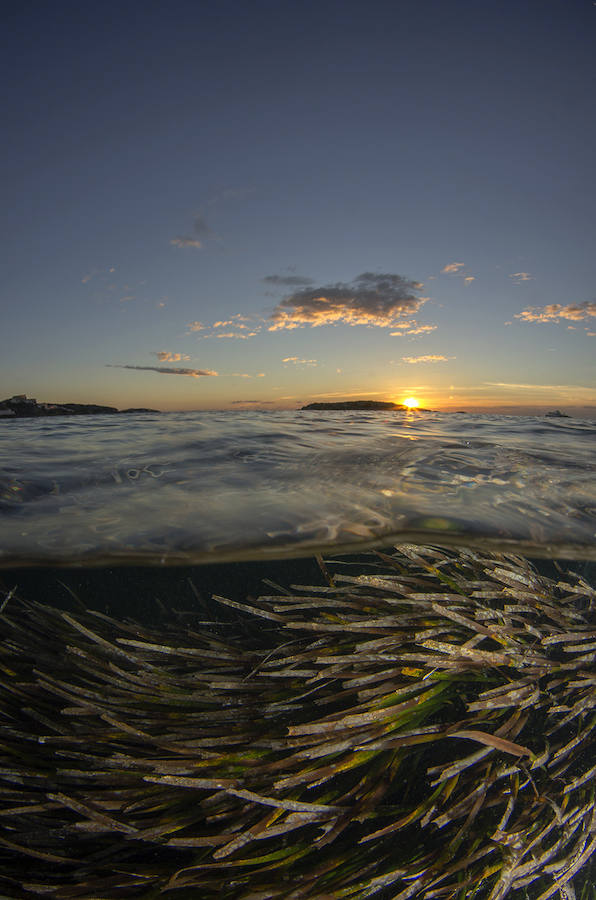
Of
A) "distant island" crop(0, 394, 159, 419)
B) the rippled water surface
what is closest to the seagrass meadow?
the rippled water surface

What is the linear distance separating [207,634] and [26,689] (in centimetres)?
97

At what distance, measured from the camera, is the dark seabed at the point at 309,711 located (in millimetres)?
1644

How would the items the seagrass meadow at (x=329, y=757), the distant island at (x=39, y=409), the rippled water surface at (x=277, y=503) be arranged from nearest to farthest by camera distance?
the seagrass meadow at (x=329, y=757) < the rippled water surface at (x=277, y=503) < the distant island at (x=39, y=409)

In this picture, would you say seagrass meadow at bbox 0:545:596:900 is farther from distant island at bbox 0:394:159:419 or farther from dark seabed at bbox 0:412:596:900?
distant island at bbox 0:394:159:419

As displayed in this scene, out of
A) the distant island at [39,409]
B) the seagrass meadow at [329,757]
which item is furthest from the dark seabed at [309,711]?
the distant island at [39,409]

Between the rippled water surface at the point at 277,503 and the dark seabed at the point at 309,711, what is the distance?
23 mm

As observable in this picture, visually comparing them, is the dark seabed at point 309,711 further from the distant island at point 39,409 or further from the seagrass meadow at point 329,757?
the distant island at point 39,409

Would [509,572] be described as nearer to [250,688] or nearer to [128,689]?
[250,688]

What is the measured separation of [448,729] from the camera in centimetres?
178

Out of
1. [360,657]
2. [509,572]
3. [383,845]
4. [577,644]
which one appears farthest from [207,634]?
[577,644]

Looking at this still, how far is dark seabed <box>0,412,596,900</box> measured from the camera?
1644mm

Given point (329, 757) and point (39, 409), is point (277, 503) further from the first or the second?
point (39, 409)

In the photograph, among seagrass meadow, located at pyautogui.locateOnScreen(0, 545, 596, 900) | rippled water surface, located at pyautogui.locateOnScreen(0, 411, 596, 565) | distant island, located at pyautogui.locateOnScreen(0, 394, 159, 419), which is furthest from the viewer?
distant island, located at pyautogui.locateOnScreen(0, 394, 159, 419)

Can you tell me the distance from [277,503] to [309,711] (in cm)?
141
